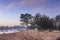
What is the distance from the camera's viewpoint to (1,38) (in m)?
20.3

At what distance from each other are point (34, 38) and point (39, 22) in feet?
57.7

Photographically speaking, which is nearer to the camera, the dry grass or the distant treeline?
the dry grass

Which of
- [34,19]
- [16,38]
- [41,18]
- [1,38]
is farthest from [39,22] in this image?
[1,38]

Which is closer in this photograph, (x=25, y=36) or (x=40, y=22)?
(x=25, y=36)

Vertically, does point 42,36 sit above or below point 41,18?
below

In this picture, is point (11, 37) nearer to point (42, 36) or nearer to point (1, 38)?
point (1, 38)

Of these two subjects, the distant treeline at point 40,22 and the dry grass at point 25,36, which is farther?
the distant treeline at point 40,22

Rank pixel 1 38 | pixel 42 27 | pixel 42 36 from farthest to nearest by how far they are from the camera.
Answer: pixel 42 27 → pixel 42 36 → pixel 1 38

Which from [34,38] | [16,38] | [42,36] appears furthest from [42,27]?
[16,38]

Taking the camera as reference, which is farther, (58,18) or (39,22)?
(58,18)

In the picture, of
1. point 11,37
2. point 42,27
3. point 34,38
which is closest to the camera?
point 11,37

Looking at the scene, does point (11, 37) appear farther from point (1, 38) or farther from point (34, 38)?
point (34, 38)

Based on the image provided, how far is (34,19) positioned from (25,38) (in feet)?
80.0

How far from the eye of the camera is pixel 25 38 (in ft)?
80.7
